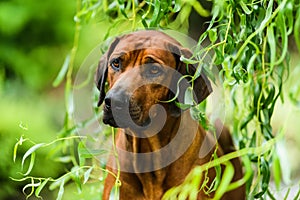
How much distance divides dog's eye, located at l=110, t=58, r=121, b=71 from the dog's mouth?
0.46ft

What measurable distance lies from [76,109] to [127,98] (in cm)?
104

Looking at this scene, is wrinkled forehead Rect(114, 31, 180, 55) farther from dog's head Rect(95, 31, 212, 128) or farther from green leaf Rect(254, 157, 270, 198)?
green leaf Rect(254, 157, 270, 198)

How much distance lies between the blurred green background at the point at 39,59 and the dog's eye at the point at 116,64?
1.40m

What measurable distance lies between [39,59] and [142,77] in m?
2.08

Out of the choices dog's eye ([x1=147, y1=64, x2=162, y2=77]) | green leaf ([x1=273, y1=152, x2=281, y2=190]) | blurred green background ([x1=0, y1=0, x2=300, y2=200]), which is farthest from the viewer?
blurred green background ([x1=0, y1=0, x2=300, y2=200])

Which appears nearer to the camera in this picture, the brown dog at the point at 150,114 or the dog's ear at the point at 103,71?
the brown dog at the point at 150,114

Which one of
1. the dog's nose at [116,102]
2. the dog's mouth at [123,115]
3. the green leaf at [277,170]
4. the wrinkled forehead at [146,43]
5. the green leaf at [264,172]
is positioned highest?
the wrinkled forehead at [146,43]

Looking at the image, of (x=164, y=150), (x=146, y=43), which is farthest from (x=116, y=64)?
(x=164, y=150)

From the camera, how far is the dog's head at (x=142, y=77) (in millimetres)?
1667

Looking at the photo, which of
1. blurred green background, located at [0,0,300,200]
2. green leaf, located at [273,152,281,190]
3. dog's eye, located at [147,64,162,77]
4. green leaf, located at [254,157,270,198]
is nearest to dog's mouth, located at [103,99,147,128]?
dog's eye, located at [147,64,162,77]

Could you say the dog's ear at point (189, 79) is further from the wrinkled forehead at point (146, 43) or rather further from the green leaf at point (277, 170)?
the green leaf at point (277, 170)

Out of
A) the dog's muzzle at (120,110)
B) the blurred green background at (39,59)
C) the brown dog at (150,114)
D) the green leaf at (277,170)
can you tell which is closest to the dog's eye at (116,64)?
the brown dog at (150,114)

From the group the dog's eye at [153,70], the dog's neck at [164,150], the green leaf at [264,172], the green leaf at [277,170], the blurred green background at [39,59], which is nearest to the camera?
the green leaf at [277,170]

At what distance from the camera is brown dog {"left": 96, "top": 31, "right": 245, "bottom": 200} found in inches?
66.8
